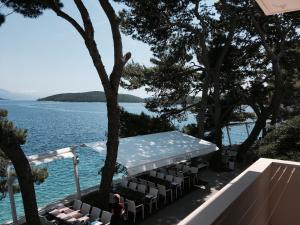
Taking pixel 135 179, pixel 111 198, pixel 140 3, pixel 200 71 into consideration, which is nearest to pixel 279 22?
pixel 200 71

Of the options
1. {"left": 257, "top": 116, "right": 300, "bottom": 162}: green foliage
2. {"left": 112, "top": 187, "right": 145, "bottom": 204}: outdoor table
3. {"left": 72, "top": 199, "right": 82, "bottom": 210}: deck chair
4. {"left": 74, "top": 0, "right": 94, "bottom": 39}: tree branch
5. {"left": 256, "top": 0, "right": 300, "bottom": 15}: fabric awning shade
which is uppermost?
{"left": 74, "top": 0, "right": 94, "bottom": 39}: tree branch

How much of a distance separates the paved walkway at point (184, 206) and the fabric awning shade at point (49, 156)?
3.11m

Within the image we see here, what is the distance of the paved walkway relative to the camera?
9.46 m

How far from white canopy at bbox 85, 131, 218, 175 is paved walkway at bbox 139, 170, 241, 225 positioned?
1352 mm

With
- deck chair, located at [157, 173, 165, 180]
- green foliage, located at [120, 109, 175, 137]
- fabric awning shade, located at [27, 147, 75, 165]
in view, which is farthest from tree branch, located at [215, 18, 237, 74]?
fabric awning shade, located at [27, 147, 75, 165]

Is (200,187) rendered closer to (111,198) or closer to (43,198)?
(111,198)

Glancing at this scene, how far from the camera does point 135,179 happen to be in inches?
483

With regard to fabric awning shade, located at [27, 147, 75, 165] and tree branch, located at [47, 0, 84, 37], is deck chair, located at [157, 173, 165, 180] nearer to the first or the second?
fabric awning shade, located at [27, 147, 75, 165]

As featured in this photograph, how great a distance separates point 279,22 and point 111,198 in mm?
12888

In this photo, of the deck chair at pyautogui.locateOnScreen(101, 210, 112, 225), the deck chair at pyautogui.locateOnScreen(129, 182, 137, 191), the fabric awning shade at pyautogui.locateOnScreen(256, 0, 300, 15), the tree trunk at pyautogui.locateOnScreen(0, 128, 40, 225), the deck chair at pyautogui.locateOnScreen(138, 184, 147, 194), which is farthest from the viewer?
the deck chair at pyautogui.locateOnScreen(129, 182, 137, 191)

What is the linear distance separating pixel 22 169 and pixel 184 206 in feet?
17.9

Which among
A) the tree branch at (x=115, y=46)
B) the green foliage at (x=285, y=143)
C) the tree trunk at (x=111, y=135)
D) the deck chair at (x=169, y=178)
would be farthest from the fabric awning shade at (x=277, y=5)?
the deck chair at (x=169, y=178)

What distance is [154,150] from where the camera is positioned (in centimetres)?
1104

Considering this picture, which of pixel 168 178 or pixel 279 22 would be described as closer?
pixel 168 178
